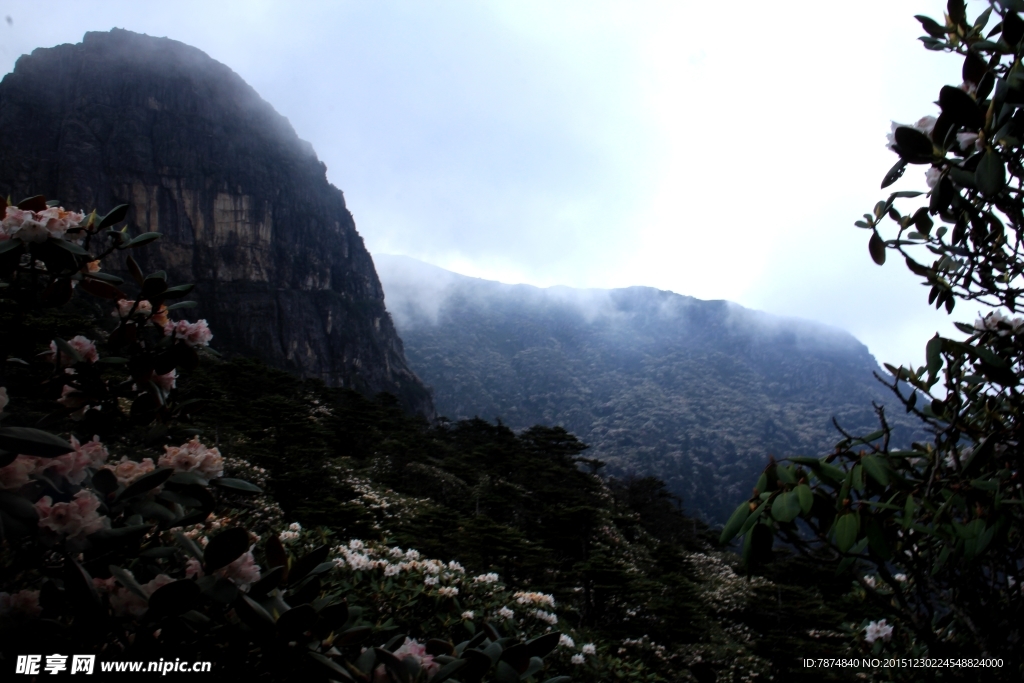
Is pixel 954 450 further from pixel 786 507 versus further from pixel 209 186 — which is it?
pixel 209 186

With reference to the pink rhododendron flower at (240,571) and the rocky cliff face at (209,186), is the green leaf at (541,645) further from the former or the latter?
the rocky cliff face at (209,186)

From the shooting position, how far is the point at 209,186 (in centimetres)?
5684

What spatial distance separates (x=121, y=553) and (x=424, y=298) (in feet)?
368

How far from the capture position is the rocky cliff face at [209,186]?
50.9m

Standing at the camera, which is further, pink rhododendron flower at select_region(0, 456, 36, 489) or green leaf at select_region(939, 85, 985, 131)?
green leaf at select_region(939, 85, 985, 131)

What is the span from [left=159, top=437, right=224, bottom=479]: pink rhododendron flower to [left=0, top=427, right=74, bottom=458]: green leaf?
9.5 inches

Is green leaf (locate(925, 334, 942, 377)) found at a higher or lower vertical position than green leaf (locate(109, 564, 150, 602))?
higher

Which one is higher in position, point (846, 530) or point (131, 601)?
point (846, 530)

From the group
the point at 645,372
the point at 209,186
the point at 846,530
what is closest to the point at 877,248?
the point at 846,530

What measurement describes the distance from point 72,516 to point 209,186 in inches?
2623

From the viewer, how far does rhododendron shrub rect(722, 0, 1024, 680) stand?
1.16 m

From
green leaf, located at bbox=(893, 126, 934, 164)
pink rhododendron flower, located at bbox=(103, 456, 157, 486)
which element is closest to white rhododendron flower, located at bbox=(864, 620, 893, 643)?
green leaf, located at bbox=(893, 126, 934, 164)

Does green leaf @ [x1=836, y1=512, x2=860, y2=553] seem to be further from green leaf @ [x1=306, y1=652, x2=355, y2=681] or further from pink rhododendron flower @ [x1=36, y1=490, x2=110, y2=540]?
pink rhododendron flower @ [x1=36, y1=490, x2=110, y2=540]

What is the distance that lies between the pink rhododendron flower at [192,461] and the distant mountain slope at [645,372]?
64.1 meters
